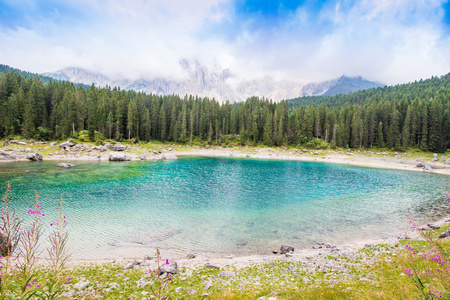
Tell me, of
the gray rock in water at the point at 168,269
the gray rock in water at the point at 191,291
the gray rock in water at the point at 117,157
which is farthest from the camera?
the gray rock in water at the point at 117,157

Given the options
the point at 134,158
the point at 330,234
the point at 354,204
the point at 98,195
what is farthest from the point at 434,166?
the point at 134,158

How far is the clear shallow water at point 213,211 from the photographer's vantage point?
55.5 ft

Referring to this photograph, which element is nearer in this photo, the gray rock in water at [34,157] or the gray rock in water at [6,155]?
the gray rock in water at [6,155]

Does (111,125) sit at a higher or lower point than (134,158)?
higher

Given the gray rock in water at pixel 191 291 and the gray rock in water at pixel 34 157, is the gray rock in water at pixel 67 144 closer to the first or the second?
the gray rock in water at pixel 34 157

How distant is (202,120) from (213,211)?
9759cm

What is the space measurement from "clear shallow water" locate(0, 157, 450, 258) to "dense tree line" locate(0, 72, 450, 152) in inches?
1919

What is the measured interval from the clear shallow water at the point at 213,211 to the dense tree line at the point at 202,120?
48746 millimetres

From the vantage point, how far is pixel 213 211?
23531 millimetres

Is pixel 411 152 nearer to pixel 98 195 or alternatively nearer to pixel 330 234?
pixel 330 234

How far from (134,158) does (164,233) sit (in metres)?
57.4

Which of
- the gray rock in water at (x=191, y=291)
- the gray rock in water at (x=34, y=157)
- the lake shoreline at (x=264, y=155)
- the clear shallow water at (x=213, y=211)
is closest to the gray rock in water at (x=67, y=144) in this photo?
the lake shoreline at (x=264, y=155)

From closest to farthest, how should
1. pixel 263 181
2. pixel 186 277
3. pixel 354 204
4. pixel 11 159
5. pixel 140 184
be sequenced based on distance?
pixel 186 277 → pixel 354 204 → pixel 140 184 → pixel 263 181 → pixel 11 159

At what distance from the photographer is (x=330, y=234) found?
61.7 ft
